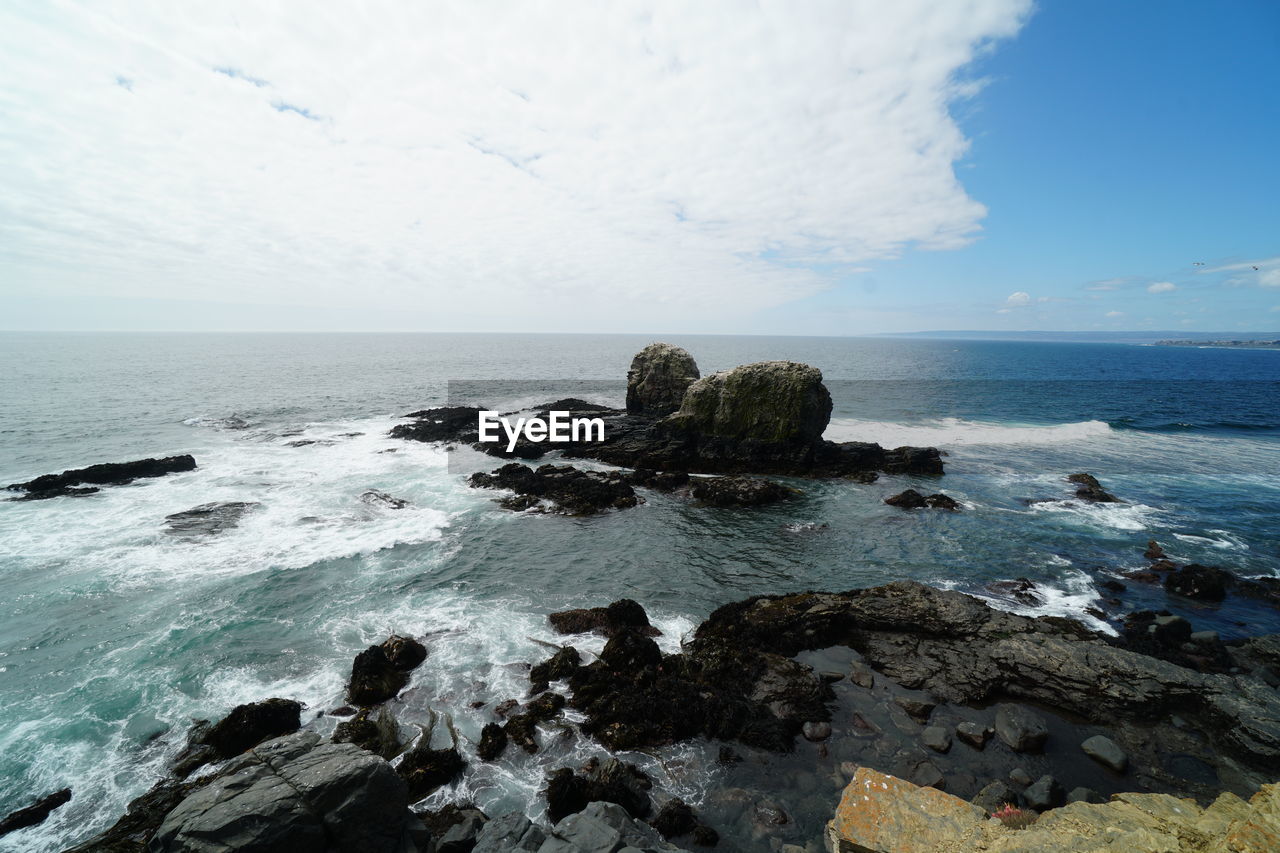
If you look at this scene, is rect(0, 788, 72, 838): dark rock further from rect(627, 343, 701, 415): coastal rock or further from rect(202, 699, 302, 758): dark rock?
rect(627, 343, 701, 415): coastal rock

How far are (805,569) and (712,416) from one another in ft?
64.3

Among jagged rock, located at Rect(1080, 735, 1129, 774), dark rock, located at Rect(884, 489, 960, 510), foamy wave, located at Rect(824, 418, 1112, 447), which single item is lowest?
jagged rock, located at Rect(1080, 735, 1129, 774)

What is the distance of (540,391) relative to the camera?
82.1 meters

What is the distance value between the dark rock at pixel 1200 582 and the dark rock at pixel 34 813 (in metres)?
36.1

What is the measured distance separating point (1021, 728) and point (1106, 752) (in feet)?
5.49

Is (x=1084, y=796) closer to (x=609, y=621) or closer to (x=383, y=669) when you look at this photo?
(x=609, y=621)

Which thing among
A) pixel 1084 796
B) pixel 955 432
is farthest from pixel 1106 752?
pixel 955 432

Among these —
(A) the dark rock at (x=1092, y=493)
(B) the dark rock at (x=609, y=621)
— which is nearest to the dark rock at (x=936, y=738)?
(B) the dark rock at (x=609, y=621)

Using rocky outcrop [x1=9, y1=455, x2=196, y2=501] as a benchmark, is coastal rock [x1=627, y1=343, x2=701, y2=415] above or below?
above

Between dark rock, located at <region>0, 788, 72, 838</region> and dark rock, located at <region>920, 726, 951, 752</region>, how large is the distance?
2016cm

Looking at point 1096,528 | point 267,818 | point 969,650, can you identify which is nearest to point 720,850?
point 267,818

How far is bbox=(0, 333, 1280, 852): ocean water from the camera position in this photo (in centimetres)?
1366

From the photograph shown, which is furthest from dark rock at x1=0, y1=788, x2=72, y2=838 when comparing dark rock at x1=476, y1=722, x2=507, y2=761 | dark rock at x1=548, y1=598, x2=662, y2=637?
dark rock at x1=548, y1=598, x2=662, y2=637

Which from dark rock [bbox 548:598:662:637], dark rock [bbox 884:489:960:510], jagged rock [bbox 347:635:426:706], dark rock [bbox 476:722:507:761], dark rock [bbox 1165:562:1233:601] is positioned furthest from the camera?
dark rock [bbox 884:489:960:510]
